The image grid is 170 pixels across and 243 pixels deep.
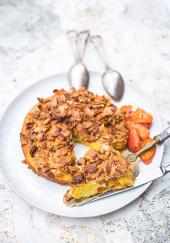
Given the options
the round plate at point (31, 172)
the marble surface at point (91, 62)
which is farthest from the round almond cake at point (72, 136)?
the marble surface at point (91, 62)

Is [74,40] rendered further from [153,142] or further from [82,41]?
[153,142]

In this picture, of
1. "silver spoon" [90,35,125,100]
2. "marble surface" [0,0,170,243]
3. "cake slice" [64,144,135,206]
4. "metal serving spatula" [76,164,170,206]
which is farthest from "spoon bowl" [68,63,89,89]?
"metal serving spatula" [76,164,170,206]

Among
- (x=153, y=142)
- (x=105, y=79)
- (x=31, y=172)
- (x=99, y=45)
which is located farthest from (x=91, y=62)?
(x=31, y=172)

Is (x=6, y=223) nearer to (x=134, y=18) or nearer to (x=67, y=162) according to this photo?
(x=67, y=162)

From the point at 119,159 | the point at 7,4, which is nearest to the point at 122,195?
the point at 119,159

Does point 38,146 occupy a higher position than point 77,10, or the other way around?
point 77,10

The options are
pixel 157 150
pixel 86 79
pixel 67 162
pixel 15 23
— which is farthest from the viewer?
pixel 15 23

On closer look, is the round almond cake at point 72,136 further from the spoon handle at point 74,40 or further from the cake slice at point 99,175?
the spoon handle at point 74,40
